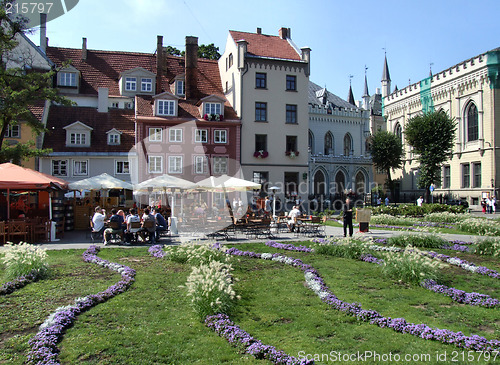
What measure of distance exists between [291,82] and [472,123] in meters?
25.2

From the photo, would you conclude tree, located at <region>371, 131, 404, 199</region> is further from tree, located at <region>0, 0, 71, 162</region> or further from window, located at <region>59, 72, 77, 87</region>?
tree, located at <region>0, 0, 71, 162</region>

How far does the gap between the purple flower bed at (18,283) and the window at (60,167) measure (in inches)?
1020

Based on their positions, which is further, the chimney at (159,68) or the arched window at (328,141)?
the arched window at (328,141)

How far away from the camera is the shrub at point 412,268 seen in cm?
959

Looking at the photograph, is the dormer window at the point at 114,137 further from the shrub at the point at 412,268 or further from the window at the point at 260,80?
the shrub at the point at 412,268

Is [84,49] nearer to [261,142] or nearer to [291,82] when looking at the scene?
[261,142]

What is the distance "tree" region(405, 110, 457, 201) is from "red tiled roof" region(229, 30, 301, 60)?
15876mm

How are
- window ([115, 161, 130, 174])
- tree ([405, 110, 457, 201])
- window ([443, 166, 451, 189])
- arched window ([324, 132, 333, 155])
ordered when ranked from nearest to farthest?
1. window ([115, 161, 130, 174])
2. tree ([405, 110, 457, 201])
3. arched window ([324, 132, 333, 155])
4. window ([443, 166, 451, 189])

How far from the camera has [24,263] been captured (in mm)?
9961

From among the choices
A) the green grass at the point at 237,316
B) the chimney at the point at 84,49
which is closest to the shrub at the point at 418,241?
the green grass at the point at 237,316

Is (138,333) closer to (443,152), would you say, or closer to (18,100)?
(18,100)

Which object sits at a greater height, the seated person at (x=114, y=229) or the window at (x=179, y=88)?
the window at (x=179, y=88)

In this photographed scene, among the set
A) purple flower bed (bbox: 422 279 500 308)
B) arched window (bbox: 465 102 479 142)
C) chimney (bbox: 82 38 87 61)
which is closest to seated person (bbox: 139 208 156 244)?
purple flower bed (bbox: 422 279 500 308)

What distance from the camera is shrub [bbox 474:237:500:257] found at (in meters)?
13.4
